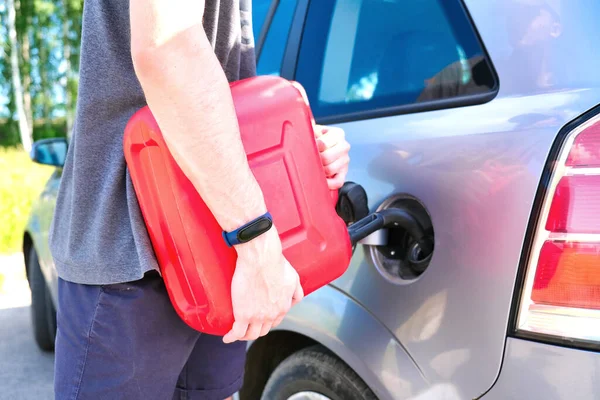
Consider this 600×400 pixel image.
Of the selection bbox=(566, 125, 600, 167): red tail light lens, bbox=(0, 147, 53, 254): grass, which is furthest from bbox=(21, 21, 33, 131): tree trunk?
bbox=(566, 125, 600, 167): red tail light lens

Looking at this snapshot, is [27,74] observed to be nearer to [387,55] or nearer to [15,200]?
[15,200]

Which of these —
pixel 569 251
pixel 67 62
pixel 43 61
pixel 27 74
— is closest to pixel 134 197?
pixel 569 251

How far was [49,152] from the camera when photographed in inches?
109

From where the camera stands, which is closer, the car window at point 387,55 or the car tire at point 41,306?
the car window at point 387,55

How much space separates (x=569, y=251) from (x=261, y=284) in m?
0.55

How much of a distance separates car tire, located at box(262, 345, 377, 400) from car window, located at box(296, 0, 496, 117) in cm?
69

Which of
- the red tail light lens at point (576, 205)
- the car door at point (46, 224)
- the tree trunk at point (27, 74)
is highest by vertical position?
the red tail light lens at point (576, 205)

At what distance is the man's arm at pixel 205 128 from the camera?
0.90 m

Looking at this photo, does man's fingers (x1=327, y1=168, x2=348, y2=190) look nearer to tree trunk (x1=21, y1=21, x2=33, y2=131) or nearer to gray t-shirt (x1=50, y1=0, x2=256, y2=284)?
gray t-shirt (x1=50, y1=0, x2=256, y2=284)

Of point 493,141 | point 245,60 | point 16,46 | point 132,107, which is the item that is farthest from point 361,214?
point 16,46

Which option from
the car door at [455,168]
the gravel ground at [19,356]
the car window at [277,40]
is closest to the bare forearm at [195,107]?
the car door at [455,168]

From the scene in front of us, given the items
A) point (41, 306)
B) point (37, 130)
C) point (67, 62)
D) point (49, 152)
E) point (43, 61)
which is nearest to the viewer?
point (49, 152)

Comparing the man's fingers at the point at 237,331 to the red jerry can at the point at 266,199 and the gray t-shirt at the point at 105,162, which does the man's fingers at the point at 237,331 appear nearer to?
the red jerry can at the point at 266,199

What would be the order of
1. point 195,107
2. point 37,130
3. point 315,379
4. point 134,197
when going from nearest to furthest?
point 195,107 → point 134,197 → point 315,379 → point 37,130
